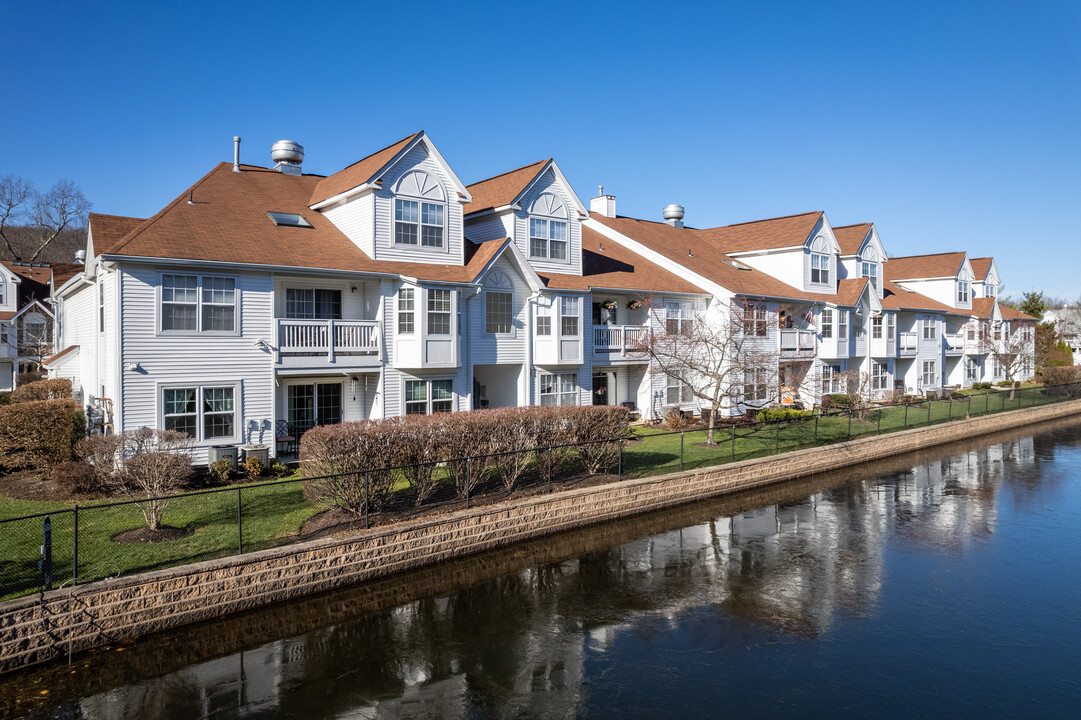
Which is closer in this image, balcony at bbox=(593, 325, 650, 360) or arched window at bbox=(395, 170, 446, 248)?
arched window at bbox=(395, 170, 446, 248)

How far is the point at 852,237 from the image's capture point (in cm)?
4238

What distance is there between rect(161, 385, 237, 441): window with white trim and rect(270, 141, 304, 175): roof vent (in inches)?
484

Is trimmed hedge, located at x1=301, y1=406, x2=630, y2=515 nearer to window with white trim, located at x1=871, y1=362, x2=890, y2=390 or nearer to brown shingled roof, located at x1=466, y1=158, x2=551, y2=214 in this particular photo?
brown shingled roof, located at x1=466, y1=158, x2=551, y2=214

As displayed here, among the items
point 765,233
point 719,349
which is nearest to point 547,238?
point 719,349

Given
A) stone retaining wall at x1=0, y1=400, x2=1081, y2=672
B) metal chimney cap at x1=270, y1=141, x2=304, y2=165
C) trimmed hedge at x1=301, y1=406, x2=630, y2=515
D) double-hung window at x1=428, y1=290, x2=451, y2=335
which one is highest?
metal chimney cap at x1=270, y1=141, x2=304, y2=165

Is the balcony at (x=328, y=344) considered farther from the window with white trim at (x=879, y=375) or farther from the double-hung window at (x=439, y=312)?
the window with white trim at (x=879, y=375)

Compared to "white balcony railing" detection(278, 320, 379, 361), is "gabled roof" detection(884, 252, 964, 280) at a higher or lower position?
higher

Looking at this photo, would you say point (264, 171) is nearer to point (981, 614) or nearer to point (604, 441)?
point (604, 441)

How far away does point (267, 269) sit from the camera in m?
19.5

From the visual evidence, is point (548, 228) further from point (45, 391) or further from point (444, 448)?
point (45, 391)

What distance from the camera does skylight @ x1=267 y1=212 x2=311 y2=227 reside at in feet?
75.5

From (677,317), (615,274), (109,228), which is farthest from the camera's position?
(677,317)

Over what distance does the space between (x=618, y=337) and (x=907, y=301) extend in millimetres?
26202

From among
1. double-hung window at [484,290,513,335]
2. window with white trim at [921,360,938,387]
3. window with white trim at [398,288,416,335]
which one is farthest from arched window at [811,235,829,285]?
window with white trim at [398,288,416,335]
